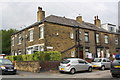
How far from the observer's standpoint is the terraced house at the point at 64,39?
26.4 metres

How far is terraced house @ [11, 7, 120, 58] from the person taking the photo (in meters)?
26.4

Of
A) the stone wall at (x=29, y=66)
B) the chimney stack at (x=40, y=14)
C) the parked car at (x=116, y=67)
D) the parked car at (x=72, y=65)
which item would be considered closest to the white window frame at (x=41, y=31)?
the chimney stack at (x=40, y=14)

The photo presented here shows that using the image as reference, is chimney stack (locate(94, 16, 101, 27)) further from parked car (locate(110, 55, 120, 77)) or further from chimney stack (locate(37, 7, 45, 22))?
parked car (locate(110, 55, 120, 77))

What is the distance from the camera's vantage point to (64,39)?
91.8 ft

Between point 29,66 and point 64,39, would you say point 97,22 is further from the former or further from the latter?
point 29,66

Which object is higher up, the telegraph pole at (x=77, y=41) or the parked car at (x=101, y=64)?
the telegraph pole at (x=77, y=41)

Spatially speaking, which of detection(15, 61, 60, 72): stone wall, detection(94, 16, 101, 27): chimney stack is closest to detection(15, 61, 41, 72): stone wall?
detection(15, 61, 60, 72): stone wall

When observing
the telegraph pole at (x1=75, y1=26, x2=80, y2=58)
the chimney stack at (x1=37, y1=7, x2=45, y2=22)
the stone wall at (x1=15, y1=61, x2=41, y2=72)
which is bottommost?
the stone wall at (x1=15, y1=61, x2=41, y2=72)

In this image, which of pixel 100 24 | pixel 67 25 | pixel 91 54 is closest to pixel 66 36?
pixel 67 25

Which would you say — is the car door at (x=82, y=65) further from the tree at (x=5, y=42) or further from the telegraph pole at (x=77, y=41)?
the tree at (x=5, y=42)

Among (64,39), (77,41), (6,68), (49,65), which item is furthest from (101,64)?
(6,68)

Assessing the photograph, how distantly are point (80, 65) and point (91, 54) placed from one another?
1196 centimetres

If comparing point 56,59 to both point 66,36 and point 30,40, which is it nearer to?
point 66,36

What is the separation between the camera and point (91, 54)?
30891 mm
